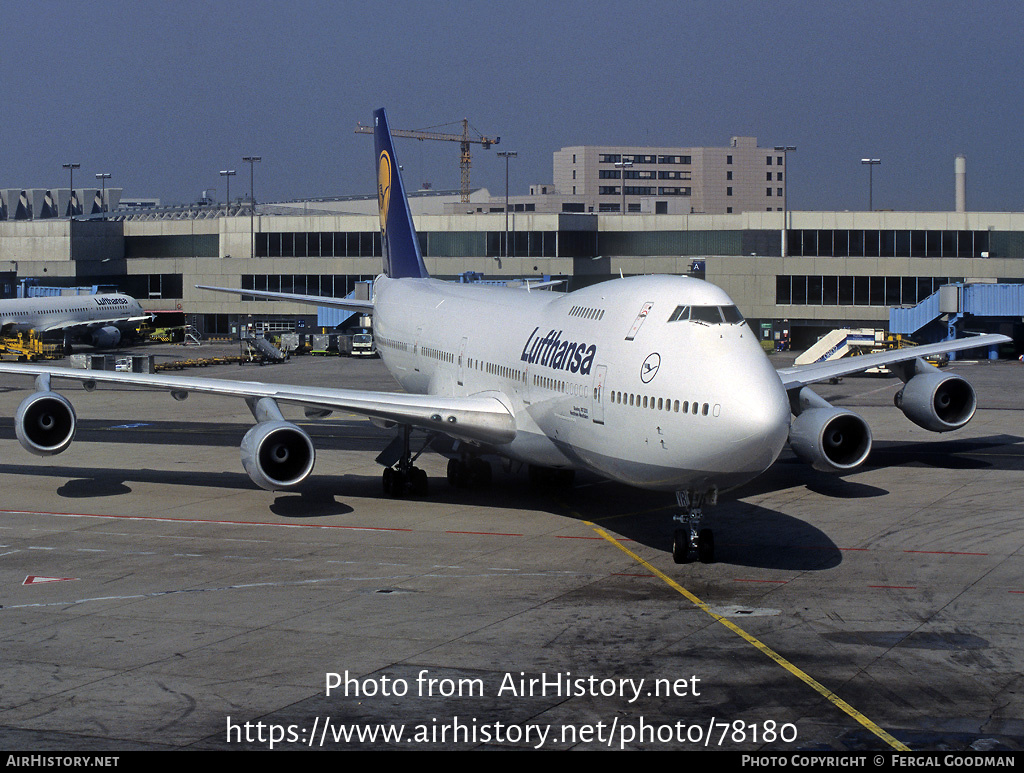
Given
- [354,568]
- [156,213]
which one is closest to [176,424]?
[354,568]

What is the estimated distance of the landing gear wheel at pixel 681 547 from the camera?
24953mm

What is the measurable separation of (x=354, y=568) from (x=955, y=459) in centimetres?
2393

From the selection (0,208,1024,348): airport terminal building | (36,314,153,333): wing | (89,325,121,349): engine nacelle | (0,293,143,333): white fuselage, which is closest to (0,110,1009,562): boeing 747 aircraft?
(0,208,1024,348): airport terminal building

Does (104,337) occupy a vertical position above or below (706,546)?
above

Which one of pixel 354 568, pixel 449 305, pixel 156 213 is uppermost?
pixel 156 213

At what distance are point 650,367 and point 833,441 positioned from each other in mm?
10270

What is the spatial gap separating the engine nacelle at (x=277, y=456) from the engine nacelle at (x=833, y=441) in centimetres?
1307

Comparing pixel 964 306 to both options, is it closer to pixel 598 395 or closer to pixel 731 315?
pixel 731 315

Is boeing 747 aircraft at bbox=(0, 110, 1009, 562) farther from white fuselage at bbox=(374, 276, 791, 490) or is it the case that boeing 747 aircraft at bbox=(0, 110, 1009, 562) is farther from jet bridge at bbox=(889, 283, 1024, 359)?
jet bridge at bbox=(889, 283, 1024, 359)

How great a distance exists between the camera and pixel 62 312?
93.2 meters

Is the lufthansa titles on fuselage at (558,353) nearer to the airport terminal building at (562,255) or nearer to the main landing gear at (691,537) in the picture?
the main landing gear at (691,537)

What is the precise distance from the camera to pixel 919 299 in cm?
9350

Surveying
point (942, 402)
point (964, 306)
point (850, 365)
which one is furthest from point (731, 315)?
point (964, 306)

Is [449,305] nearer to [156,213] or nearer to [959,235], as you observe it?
[959,235]
